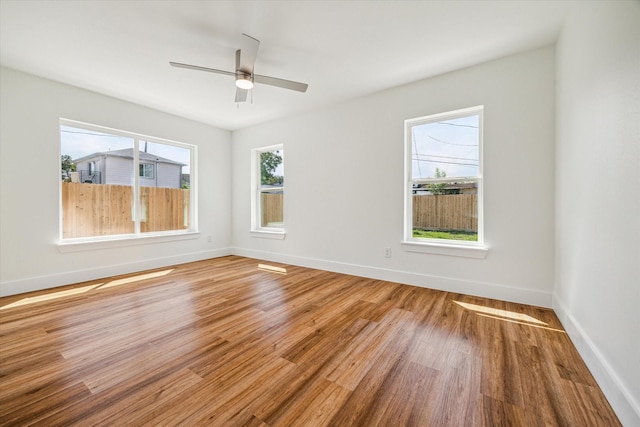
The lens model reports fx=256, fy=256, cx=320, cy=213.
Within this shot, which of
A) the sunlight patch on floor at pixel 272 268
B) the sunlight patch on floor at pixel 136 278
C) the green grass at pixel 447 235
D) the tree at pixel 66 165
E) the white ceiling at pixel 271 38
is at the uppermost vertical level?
the white ceiling at pixel 271 38

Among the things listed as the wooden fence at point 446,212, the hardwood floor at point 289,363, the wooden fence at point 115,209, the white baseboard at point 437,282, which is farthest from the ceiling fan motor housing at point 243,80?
the wooden fence at point 115,209

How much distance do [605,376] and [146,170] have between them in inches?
215

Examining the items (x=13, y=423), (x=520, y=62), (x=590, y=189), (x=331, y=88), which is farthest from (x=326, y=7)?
(x=13, y=423)

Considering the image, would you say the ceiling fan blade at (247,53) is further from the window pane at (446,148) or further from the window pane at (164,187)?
the window pane at (164,187)

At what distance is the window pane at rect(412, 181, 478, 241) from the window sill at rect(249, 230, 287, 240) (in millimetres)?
2288

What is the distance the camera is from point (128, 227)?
4.07 meters

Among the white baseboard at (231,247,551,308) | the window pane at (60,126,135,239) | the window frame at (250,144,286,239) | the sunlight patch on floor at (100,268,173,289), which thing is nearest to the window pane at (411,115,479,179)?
the white baseboard at (231,247,551,308)

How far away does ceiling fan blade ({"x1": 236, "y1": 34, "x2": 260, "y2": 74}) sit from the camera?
217 centimetres

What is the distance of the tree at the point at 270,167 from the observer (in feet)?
15.9

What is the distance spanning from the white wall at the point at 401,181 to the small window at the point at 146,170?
5.10ft

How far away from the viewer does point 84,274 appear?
3484 millimetres

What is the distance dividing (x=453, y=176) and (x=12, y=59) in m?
5.06

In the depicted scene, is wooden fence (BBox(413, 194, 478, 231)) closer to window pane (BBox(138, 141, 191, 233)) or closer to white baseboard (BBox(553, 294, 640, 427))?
white baseboard (BBox(553, 294, 640, 427))

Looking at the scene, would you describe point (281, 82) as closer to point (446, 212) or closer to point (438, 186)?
point (438, 186)
